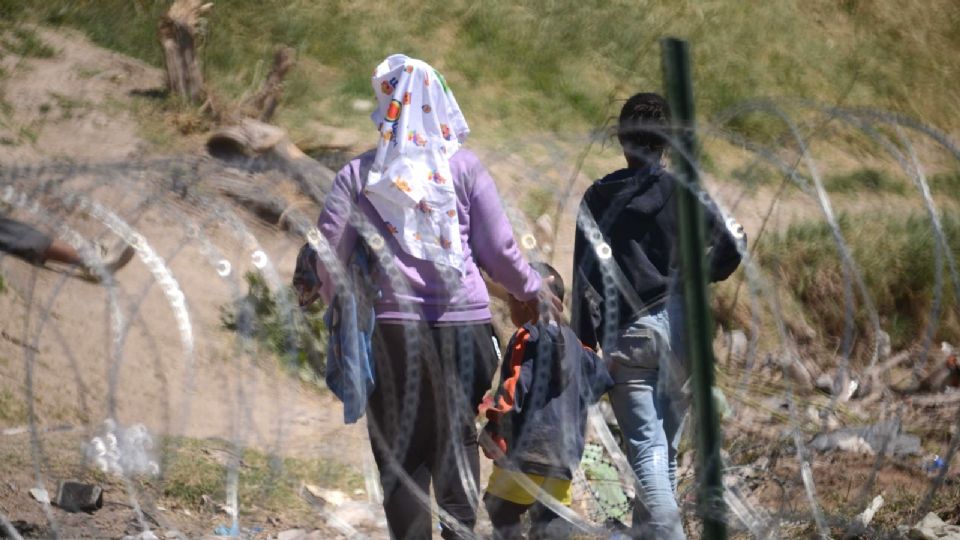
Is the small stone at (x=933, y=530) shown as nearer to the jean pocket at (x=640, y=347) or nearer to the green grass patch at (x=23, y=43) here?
the jean pocket at (x=640, y=347)

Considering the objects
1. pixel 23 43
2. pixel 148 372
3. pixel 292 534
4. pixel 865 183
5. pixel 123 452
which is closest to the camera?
pixel 292 534

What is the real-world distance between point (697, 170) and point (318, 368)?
4.75 m

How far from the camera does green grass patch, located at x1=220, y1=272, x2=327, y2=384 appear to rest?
24.4 feet

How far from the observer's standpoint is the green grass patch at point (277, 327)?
7.43 meters

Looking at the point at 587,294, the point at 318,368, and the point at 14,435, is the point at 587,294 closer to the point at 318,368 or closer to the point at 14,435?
the point at 14,435

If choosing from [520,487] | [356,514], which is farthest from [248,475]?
[520,487]

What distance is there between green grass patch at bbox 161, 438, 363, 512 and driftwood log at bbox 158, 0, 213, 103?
3.78 meters

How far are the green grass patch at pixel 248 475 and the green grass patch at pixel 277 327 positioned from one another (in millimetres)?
1109

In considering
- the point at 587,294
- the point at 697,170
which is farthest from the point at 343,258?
the point at 697,170

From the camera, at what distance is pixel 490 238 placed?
4184 mm

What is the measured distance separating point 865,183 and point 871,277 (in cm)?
139

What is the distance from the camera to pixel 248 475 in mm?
5992

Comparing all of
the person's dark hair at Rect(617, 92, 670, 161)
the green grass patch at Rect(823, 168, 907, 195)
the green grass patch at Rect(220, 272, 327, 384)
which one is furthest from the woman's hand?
the green grass patch at Rect(823, 168, 907, 195)

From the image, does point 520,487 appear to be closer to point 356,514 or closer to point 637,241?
point 637,241
